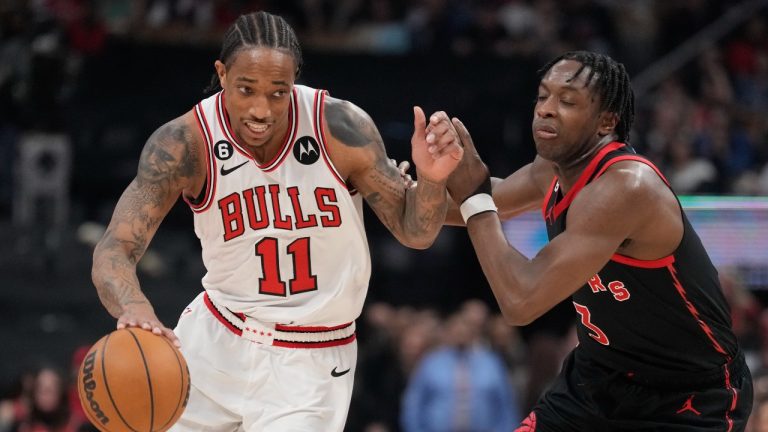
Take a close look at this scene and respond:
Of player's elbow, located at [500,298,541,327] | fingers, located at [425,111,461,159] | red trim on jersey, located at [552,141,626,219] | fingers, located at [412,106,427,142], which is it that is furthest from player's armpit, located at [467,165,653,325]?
fingers, located at [412,106,427,142]

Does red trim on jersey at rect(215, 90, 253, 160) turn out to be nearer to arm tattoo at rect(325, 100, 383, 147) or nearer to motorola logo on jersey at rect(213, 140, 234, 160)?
motorola logo on jersey at rect(213, 140, 234, 160)

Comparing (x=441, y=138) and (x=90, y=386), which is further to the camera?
(x=441, y=138)

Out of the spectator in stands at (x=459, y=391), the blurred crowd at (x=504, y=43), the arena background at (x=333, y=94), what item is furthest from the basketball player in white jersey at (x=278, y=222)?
the blurred crowd at (x=504, y=43)

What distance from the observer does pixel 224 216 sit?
5.25 m

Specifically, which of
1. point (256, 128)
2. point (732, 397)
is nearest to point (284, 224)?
point (256, 128)

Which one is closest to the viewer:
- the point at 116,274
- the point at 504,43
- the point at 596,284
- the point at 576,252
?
the point at 576,252

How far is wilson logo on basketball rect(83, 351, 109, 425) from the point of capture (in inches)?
181

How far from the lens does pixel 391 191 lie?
5.37 meters

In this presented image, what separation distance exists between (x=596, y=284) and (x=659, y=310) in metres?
0.28

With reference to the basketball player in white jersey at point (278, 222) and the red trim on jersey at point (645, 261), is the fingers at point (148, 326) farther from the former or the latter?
the red trim on jersey at point (645, 261)

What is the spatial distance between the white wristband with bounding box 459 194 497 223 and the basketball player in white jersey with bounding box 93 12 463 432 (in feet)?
0.38

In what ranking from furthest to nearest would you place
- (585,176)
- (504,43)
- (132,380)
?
(504,43) < (585,176) < (132,380)

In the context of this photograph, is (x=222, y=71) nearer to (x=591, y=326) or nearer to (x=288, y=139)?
(x=288, y=139)

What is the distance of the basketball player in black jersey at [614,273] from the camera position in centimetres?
481
